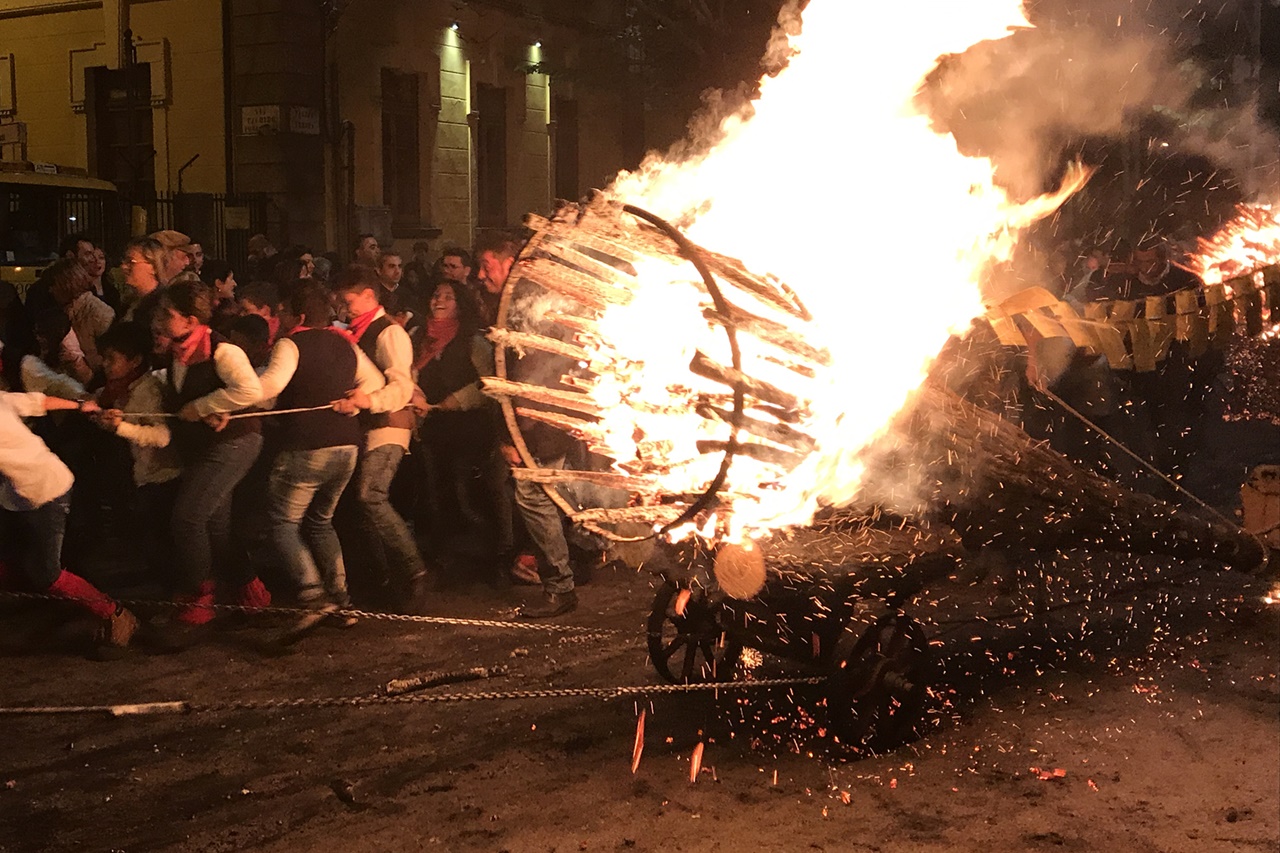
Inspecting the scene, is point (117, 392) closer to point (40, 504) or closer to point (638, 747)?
point (40, 504)

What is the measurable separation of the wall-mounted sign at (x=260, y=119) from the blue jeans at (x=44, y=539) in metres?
14.1

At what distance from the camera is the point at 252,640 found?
24.8ft

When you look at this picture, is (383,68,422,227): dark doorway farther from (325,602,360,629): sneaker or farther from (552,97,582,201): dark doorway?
(325,602,360,629): sneaker

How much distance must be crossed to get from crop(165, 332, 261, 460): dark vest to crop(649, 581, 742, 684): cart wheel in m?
2.93

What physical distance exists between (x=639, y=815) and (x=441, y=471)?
15.8 feet

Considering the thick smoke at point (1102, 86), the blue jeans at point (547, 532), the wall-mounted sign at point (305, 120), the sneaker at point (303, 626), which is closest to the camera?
the sneaker at point (303, 626)

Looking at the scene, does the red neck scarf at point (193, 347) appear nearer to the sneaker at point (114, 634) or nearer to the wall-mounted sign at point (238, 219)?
the sneaker at point (114, 634)

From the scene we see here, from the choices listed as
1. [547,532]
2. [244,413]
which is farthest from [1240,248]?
[244,413]

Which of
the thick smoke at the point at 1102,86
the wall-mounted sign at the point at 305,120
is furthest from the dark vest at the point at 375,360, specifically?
the wall-mounted sign at the point at 305,120

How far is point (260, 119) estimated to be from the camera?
20.4 meters

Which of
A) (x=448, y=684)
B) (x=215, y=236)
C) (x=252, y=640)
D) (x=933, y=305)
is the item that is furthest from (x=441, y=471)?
(x=215, y=236)

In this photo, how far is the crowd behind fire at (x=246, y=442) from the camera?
752 cm

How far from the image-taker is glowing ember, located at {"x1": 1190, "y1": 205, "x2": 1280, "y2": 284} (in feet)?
30.1

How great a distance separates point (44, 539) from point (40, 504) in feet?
0.66
